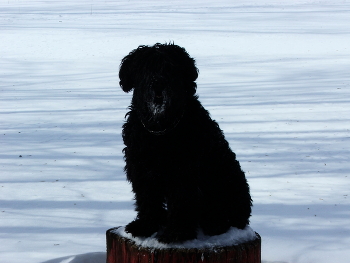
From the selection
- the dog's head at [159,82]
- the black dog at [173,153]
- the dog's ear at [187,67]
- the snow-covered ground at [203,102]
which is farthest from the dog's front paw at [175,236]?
the snow-covered ground at [203,102]

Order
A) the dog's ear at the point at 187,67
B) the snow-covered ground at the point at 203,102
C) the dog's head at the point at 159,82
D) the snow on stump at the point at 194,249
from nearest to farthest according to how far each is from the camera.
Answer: the dog's head at the point at 159,82, the dog's ear at the point at 187,67, the snow on stump at the point at 194,249, the snow-covered ground at the point at 203,102

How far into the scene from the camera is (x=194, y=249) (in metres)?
3.49

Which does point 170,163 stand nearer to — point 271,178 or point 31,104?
point 271,178

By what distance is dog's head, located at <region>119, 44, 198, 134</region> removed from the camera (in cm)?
317

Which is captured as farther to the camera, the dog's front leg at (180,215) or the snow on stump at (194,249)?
the snow on stump at (194,249)

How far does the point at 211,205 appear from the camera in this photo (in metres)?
3.65

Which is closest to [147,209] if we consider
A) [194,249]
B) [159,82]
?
[194,249]

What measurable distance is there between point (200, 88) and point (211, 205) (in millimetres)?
10653

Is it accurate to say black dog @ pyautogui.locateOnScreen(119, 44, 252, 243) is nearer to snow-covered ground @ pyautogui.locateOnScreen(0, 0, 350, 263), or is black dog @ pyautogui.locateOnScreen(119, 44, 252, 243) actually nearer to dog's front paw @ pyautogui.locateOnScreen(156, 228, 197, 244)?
dog's front paw @ pyautogui.locateOnScreen(156, 228, 197, 244)

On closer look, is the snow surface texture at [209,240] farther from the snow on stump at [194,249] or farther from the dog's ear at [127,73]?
the dog's ear at [127,73]

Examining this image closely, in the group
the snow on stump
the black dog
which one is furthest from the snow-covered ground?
the black dog

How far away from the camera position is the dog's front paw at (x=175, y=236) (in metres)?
3.50

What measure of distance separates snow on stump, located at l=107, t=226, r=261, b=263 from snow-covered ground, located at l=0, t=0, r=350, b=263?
4.11 feet

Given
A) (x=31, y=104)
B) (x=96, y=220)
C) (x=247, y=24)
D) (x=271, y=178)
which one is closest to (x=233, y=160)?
(x=96, y=220)
